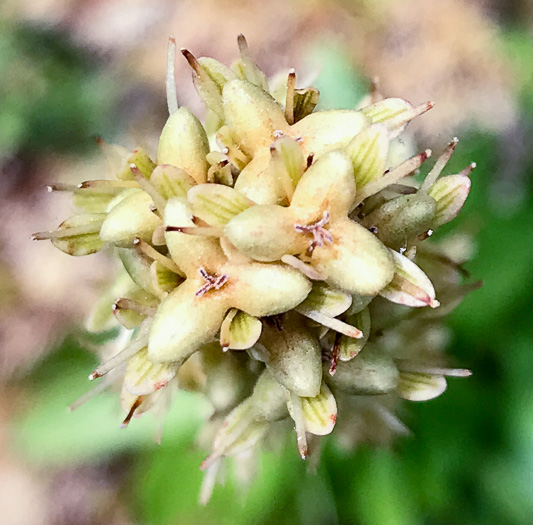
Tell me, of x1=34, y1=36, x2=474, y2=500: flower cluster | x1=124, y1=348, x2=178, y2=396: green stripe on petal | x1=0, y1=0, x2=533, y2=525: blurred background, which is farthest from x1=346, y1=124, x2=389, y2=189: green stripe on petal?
x1=0, y1=0, x2=533, y2=525: blurred background

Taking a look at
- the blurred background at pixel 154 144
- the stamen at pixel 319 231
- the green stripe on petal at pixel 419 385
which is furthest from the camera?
the blurred background at pixel 154 144

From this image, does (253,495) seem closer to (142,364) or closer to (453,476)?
(453,476)

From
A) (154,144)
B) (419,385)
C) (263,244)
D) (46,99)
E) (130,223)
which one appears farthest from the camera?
(46,99)

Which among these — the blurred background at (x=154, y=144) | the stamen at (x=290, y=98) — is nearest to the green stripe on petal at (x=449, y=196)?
the stamen at (x=290, y=98)

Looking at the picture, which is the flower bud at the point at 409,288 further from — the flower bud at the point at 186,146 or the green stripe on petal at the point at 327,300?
the flower bud at the point at 186,146

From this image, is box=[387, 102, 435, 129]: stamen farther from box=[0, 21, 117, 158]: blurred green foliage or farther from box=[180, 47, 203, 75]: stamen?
box=[0, 21, 117, 158]: blurred green foliage

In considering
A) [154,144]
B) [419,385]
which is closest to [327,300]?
[419,385]

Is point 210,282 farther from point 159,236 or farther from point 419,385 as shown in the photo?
point 419,385
